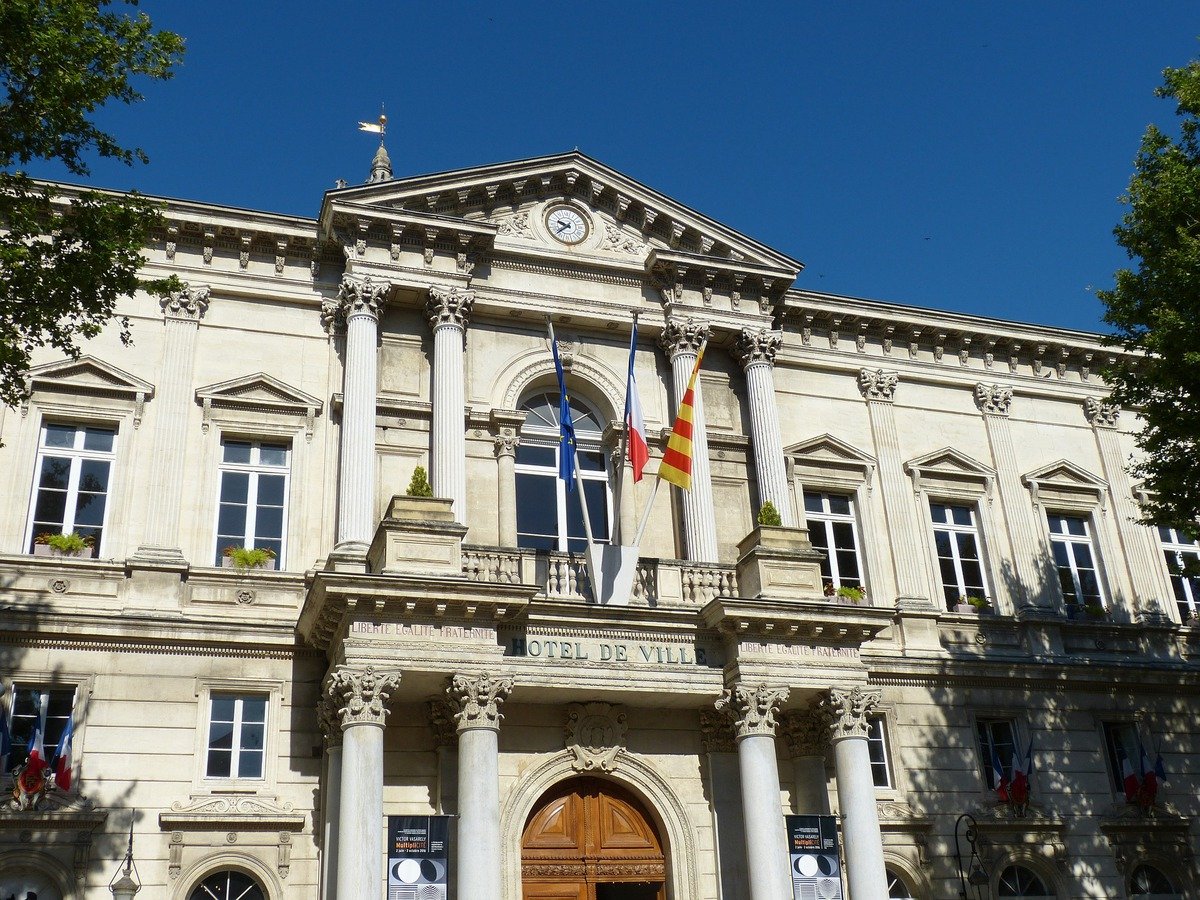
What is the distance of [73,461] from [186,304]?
3170 millimetres

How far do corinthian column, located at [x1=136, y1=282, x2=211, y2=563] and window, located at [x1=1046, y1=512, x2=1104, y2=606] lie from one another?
16461 mm

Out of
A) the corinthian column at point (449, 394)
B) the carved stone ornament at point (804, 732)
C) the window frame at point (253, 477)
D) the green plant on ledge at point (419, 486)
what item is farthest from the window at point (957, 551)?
the window frame at point (253, 477)

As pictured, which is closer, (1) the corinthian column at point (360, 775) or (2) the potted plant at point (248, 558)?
(1) the corinthian column at point (360, 775)

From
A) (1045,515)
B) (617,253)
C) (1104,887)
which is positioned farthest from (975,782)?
(617,253)

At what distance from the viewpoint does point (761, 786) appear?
17906 millimetres

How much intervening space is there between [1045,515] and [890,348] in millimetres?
4553

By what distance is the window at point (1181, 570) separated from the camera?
25344mm

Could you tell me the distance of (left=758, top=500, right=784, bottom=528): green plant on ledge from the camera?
19.5 m

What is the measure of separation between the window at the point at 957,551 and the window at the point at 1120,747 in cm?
338

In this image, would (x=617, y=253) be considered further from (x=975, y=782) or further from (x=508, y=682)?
(x=975, y=782)

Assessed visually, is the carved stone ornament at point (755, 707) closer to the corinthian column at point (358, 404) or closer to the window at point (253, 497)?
the corinthian column at point (358, 404)

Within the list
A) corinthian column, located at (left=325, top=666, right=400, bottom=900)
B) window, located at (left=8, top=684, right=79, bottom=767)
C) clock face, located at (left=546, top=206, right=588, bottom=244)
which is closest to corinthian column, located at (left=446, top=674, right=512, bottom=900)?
corinthian column, located at (left=325, top=666, right=400, bottom=900)

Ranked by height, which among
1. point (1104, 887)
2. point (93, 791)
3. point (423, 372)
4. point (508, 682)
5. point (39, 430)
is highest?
point (423, 372)

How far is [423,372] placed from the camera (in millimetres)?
21422
